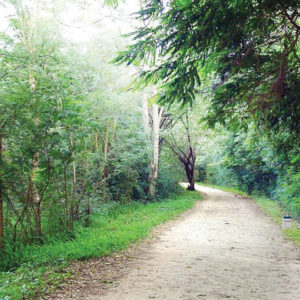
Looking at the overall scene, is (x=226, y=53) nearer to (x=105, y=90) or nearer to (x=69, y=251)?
(x=69, y=251)

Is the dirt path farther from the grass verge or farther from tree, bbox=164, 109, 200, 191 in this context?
tree, bbox=164, 109, 200, 191

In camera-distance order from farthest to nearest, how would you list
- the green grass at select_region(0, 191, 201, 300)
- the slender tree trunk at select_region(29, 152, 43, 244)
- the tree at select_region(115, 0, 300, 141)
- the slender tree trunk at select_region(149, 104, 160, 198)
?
the slender tree trunk at select_region(149, 104, 160, 198) → the slender tree trunk at select_region(29, 152, 43, 244) → the green grass at select_region(0, 191, 201, 300) → the tree at select_region(115, 0, 300, 141)

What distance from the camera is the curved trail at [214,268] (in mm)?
4703

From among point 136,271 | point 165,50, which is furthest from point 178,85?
point 136,271

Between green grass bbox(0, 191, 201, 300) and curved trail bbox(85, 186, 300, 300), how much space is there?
2.95ft

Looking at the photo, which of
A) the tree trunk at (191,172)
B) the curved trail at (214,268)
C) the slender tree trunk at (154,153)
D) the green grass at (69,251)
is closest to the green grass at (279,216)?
the curved trail at (214,268)

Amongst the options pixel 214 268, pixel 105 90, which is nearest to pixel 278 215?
pixel 214 268

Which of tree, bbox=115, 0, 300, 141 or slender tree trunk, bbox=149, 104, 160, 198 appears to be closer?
tree, bbox=115, 0, 300, 141

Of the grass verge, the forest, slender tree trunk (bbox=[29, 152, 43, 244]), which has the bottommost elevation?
the grass verge

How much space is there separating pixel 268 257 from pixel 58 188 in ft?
19.6

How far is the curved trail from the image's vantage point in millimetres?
4703

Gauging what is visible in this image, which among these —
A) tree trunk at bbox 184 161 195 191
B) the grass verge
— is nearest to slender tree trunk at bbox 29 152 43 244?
the grass verge

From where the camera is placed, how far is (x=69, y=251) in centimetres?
684

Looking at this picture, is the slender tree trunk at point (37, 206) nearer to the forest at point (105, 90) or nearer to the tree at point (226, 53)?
the forest at point (105, 90)
